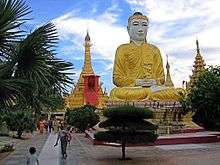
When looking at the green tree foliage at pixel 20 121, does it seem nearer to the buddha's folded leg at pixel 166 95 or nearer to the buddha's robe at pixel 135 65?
the buddha's robe at pixel 135 65

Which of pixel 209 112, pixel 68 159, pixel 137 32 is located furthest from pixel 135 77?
pixel 68 159

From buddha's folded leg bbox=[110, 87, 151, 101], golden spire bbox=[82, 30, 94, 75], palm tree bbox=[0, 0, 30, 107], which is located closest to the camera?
palm tree bbox=[0, 0, 30, 107]

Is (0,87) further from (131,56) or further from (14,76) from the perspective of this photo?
(131,56)

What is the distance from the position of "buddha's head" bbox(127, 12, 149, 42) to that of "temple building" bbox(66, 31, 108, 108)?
1464cm

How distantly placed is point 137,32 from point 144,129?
2195 cm

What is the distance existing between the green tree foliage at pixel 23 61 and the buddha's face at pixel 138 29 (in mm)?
25601

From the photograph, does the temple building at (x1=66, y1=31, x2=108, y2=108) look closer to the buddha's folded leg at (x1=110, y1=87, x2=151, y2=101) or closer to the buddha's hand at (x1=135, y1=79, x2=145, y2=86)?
the buddha's hand at (x1=135, y1=79, x2=145, y2=86)

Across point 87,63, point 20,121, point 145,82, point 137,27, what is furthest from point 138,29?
point 87,63

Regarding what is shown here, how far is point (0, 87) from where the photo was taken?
11523 millimetres

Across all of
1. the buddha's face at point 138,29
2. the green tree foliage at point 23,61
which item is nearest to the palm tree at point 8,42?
the green tree foliage at point 23,61

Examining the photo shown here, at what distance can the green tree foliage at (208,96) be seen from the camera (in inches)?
1081

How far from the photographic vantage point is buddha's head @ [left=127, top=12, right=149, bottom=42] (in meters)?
37.7

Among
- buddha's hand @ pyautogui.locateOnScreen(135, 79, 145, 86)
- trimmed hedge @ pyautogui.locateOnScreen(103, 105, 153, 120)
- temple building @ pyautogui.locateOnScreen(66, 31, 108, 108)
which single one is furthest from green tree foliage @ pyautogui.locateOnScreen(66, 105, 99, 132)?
trimmed hedge @ pyautogui.locateOnScreen(103, 105, 153, 120)

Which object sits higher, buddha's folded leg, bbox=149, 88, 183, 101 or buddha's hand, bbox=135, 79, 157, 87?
buddha's hand, bbox=135, 79, 157, 87
